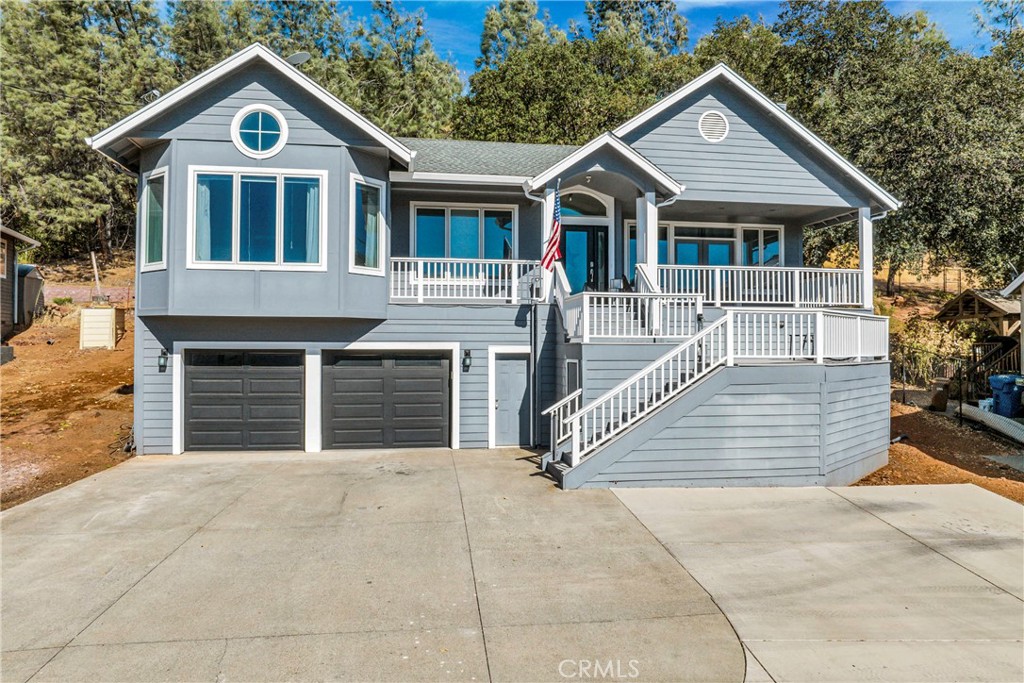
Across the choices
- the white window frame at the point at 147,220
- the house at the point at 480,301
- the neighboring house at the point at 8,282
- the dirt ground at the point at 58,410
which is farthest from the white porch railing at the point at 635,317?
the neighboring house at the point at 8,282

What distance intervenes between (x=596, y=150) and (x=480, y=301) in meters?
3.69

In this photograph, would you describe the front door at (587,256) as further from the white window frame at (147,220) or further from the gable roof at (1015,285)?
the gable roof at (1015,285)

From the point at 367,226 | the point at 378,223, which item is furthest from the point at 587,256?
the point at 367,226

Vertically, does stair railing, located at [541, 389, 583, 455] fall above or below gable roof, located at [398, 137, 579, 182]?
below

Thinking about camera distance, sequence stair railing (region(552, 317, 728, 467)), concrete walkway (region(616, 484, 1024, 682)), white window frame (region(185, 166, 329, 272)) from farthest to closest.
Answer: white window frame (region(185, 166, 329, 272)) < stair railing (region(552, 317, 728, 467)) < concrete walkway (region(616, 484, 1024, 682))

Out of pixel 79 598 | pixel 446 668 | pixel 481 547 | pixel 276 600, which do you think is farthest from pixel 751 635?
pixel 79 598

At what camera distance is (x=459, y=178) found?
1198 cm

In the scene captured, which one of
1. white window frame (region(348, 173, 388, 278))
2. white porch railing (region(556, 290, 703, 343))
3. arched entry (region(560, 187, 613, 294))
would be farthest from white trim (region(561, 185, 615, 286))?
white window frame (region(348, 173, 388, 278))

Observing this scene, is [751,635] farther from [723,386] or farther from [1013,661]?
[723,386]

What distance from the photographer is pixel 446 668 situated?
13.2 ft

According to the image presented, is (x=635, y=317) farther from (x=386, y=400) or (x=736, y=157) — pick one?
(x=736, y=157)

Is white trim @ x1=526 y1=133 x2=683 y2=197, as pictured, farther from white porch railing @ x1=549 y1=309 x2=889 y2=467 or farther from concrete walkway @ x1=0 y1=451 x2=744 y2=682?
concrete walkway @ x1=0 y1=451 x2=744 y2=682

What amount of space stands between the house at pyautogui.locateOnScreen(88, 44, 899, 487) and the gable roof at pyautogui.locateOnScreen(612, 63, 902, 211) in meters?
0.06

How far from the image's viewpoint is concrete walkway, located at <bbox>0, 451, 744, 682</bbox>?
411cm
